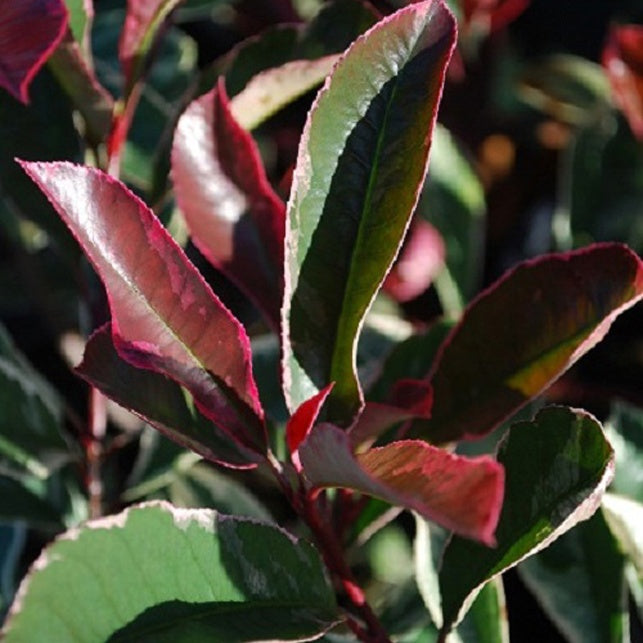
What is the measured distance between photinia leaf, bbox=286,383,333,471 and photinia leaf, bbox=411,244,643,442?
0.16 m

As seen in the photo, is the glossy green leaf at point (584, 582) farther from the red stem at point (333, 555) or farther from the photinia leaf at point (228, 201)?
the photinia leaf at point (228, 201)

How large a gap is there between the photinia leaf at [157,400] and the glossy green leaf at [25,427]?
31 centimetres

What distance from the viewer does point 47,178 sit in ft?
1.90

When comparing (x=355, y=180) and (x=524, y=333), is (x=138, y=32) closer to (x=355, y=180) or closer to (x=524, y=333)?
(x=355, y=180)

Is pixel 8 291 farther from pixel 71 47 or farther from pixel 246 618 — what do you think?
pixel 246 618

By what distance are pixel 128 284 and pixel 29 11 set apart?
202 mm

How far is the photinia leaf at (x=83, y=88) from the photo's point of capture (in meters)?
0.81

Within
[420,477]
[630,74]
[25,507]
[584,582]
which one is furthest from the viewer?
[630,74]

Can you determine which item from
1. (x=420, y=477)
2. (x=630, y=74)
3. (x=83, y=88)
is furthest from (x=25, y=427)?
(x=630, y=74)

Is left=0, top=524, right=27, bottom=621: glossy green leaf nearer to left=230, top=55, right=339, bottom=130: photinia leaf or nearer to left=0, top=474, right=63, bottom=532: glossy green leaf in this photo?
left=0, top=474, right=63, bottom=532: glossy green leaf

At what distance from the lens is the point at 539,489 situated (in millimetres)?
687

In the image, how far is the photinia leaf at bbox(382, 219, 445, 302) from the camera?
1359 mm

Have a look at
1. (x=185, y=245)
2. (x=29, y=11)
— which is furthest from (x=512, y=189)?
(x=29, y=11)

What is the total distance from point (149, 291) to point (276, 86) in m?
0.28
